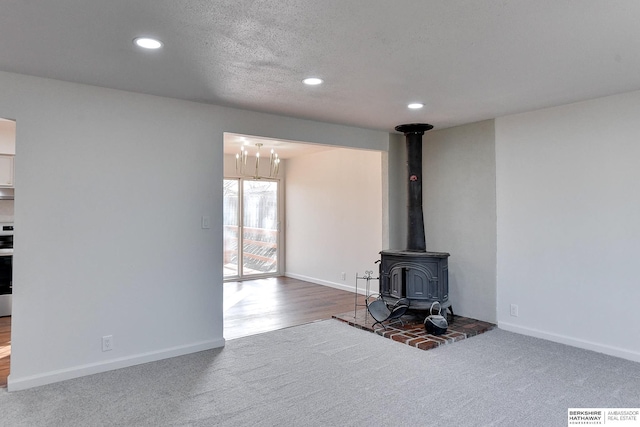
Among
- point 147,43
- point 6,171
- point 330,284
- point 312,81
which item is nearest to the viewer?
point 147,43

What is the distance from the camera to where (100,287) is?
3.25 metres

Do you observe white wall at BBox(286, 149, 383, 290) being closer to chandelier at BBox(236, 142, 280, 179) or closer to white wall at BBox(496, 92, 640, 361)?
chandelier at BBox(236, 142, 280, 179)

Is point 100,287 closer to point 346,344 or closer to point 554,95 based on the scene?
point 346,344

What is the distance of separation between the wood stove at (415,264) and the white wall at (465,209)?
336mm

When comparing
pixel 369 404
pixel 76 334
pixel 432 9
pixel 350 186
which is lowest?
pixel 369 404

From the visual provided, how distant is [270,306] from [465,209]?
9.34 feet

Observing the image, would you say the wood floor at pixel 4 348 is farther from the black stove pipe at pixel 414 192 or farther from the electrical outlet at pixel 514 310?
the electrical outlet at pixel 514 310

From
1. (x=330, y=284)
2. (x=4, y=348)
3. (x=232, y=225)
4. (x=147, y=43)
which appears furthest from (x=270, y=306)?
(x=147, y=43)

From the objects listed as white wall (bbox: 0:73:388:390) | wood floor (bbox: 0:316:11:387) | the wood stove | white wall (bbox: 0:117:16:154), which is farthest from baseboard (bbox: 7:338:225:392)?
white wall (bbox: 0:117:16:154)

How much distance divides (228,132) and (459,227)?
9.65 ft

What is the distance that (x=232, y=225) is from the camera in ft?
25.5

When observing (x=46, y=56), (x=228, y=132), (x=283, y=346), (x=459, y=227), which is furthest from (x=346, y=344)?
(x=46, y=56)


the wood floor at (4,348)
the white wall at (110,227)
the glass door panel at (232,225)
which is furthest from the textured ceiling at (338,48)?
the glass door panel at (232,225)

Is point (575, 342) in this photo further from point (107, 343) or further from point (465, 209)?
point (107, 343)
